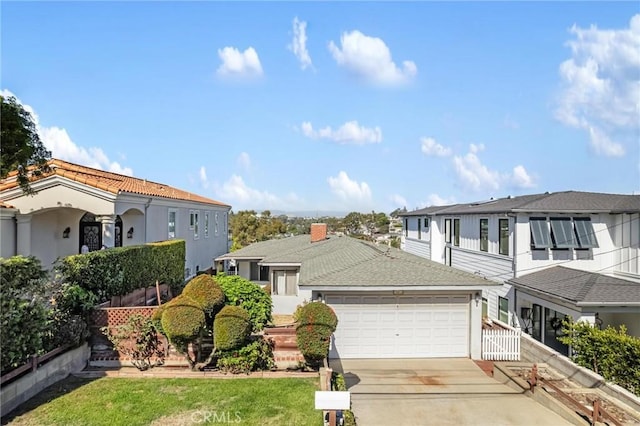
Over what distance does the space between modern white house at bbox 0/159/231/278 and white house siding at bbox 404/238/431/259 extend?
1509cm

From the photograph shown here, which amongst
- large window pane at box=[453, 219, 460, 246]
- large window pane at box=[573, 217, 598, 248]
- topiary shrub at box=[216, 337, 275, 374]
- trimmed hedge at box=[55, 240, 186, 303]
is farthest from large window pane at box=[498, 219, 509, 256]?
trimmed hedge at box=[55, 240, 186, 303]

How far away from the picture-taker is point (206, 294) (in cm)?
1079

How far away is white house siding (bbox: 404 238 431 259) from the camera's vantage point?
26.4 m

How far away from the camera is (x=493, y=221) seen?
59.4 ft

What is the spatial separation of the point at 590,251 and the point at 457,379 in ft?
31.9

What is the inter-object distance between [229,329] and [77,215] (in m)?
12.1

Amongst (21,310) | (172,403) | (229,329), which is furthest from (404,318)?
(21,310)

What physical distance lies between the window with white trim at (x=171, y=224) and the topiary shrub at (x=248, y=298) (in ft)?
35.2

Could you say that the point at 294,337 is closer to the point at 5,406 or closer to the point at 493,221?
the point at 5,406

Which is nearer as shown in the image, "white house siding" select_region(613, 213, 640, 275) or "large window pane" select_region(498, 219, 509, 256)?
"white house siding" select_region(613, 213, 640, 275)

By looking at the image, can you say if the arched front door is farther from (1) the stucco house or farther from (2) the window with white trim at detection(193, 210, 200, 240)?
(1) the stucco house

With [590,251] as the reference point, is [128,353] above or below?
below

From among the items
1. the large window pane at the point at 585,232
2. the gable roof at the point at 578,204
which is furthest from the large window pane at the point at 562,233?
the gable roof at the point at 578,204

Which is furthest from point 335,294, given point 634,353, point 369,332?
point 634,353
